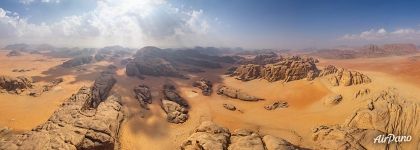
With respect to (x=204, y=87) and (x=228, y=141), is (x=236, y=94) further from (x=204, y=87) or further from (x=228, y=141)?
(x=228, y=141)

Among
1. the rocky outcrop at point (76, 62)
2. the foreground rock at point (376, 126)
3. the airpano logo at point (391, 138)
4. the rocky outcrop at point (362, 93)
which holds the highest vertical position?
the rocky outcrop at point (76, 62)

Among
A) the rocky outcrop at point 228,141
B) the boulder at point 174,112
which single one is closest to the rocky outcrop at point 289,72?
the boulder at point 174,112

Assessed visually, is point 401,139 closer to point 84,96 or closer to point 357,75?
point 357,75

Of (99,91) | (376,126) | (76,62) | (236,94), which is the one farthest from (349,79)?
(76,62)

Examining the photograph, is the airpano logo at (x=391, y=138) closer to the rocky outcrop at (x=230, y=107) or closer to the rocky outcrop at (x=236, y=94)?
the rocky outcrop at (x=230, y=107)

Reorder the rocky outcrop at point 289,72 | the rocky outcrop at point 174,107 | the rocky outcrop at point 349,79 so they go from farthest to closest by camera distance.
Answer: the rocky outcrop at point 289,72, the rocky outcrop at point 349,79, the rocky outcrop at point 174,107

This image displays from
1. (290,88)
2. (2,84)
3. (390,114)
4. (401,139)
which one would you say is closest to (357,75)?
(290,88)
